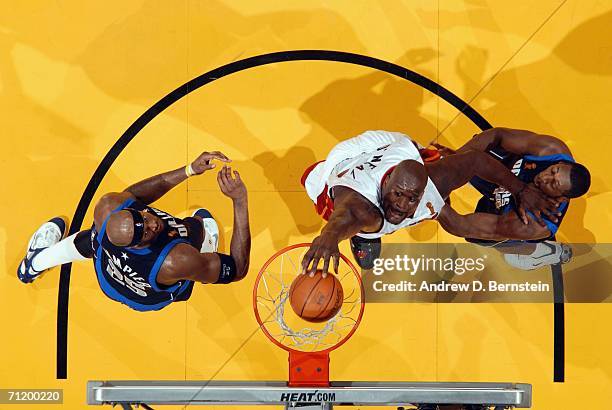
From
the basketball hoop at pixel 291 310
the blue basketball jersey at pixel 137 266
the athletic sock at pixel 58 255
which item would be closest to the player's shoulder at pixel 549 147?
the basketball hoop at pixel 291 310

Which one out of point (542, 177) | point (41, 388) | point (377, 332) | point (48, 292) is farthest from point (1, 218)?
point (542, 177)

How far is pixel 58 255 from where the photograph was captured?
5.23 m

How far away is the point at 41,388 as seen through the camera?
5.41 metres

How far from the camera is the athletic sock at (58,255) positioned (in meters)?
5.20

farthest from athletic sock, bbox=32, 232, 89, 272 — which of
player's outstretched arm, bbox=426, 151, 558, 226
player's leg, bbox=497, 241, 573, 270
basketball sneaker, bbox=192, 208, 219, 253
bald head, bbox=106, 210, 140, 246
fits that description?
player's leg, bbox=497, 241, 573, 270

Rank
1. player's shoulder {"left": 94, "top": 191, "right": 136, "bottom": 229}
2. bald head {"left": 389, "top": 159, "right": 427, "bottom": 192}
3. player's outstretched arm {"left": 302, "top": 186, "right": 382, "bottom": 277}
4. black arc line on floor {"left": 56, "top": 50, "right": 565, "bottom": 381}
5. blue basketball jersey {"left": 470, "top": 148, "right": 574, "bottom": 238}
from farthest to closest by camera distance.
Answer: black arc line on floor {"left": 56, "top": 50, "right": 565, "bottom": 381}, blue basketball jersey {"left": 470, "top": 148, "right": 574, "bottom": 238}, player's shoulder {"left": 94, "top": 191, "right": 136, "bottom": 229}, bald head {"left": 389, "top": 159, "right": 427, "bottom": 192}, player's outstretched arm {"left": 302, "top": 186, "right": 382, "bottom": 277}

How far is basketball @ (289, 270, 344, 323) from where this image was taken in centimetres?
432

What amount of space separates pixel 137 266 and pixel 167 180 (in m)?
0.85

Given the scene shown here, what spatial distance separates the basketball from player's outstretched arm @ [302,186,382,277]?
1.00ft

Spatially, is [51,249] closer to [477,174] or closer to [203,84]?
[203,84]

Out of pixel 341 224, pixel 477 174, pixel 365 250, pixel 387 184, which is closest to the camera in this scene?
pixel 341 224

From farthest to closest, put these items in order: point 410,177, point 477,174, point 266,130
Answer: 1. point 266,130
2. point 477,174
3. point 410,177

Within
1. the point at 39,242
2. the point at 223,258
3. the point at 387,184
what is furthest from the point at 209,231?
the point at 387,184

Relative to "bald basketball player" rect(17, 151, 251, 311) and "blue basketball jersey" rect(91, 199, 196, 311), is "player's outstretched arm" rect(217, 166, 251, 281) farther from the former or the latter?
"blue basketball jersey" rect(91, 199, 196, 311)
